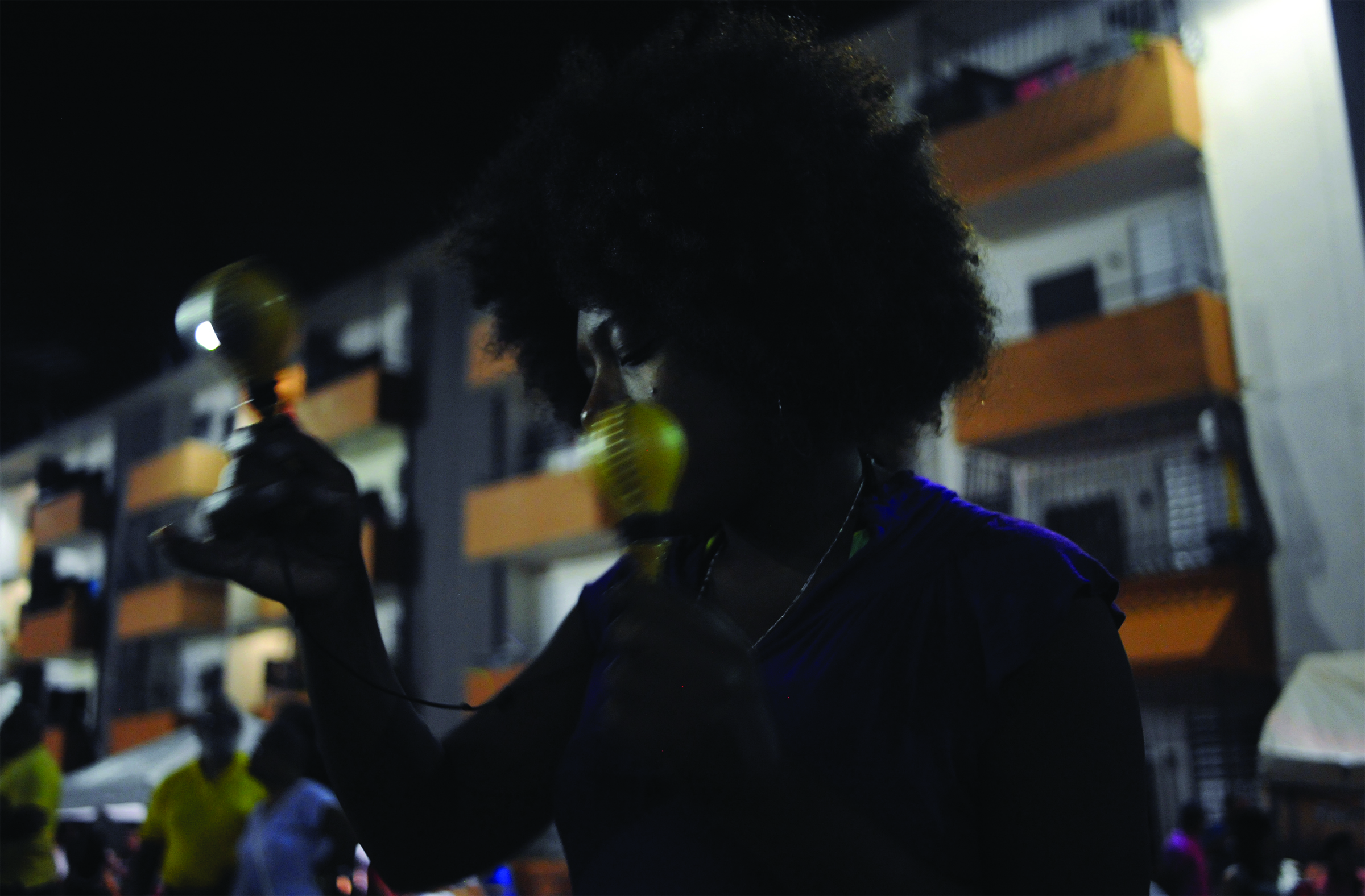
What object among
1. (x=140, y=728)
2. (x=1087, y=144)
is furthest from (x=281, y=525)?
(x=140, y=728)

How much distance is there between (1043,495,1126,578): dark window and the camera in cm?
1045

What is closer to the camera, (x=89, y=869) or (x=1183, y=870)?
(x=1183, y=870)

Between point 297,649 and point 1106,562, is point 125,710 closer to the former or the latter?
point 1106,562

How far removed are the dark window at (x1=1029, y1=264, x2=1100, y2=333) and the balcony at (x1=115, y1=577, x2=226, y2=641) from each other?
14.2 meters

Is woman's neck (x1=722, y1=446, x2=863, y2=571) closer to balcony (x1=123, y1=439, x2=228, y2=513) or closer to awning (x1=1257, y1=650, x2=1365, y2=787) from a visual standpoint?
awning (x1=1257, y1=650, x2=1365, y2=787)

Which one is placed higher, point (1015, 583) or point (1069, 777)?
point (1015, 583)

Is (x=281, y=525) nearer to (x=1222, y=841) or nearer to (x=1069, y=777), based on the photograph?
(x=1069, y=777)

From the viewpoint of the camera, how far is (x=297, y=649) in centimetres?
135

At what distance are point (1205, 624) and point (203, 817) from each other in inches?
289

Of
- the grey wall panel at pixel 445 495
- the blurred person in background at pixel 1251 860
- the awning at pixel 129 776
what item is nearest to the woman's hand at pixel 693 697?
the blurred person in background at pixel 1251 860

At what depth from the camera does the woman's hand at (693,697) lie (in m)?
0.86

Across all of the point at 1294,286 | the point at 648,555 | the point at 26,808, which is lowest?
the point at 26,808

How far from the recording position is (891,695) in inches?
43.4

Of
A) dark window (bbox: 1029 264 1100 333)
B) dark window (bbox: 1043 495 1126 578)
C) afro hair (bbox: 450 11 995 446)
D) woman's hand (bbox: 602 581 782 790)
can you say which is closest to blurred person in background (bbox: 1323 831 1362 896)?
dark window (bbox: 1043 495 1126 578)
